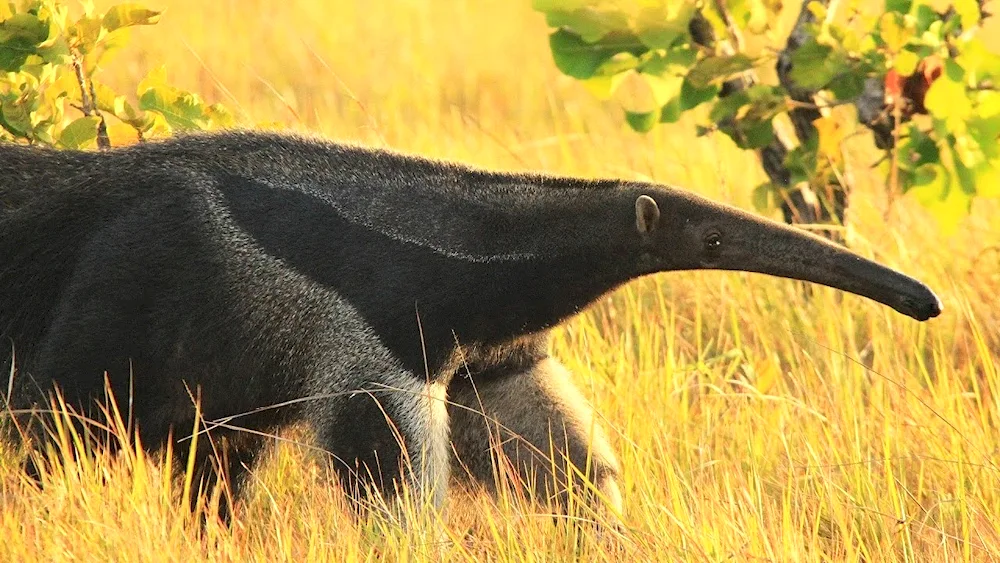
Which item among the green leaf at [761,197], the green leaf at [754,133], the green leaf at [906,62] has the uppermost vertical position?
the green leaf at [906,62]

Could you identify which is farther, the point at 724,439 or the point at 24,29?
the point at 724,439

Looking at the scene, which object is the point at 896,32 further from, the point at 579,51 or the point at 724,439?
the point at 724,439

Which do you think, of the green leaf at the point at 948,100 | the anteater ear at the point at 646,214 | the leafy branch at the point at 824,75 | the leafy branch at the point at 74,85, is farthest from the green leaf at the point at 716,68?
the leafy branch at the point at 74,85

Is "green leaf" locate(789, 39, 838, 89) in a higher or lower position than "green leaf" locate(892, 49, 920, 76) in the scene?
lower

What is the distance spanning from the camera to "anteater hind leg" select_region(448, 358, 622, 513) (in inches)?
201

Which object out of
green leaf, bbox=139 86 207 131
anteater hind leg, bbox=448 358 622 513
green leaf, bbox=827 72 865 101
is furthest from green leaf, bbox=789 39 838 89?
green leaf, bbox=139 86 207 131

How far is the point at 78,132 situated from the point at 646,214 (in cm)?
249

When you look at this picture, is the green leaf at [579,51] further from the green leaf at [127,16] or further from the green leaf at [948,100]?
the green leaf at [127,16]

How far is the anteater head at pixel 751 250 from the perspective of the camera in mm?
4508

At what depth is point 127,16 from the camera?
578 cm

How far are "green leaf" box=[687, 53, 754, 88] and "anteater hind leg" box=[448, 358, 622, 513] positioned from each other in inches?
78.1

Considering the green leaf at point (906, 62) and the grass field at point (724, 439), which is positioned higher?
the green leaf at point (906, 62)

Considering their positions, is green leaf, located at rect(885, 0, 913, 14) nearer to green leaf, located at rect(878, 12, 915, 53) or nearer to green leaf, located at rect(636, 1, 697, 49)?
green leaf, located at rect(878, 12, 915, 53)

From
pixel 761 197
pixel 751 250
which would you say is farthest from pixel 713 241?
pixel 761 197
